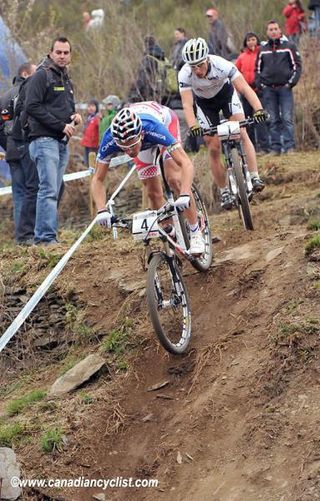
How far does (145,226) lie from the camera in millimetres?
8820

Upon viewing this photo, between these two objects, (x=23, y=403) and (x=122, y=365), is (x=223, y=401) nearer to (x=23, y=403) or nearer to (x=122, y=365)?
(x=122, y=365)

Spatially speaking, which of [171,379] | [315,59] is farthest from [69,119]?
[315,59]

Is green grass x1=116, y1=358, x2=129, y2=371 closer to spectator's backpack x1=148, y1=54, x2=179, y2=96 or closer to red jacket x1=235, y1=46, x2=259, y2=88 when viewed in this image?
red jacket x1=235, y1=46, x2=259, y2=88

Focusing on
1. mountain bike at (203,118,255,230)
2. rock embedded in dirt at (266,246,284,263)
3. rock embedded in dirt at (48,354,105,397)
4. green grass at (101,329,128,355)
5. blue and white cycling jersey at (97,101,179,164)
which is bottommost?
rock embedded in dirt at (48,354,105,397)

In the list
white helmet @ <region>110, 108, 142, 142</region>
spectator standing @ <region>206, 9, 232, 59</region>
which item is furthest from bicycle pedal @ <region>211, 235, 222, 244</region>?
spectator standing @ <region>206, 9, 232, 59</region>

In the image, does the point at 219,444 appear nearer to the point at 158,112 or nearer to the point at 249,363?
the point at 249,363

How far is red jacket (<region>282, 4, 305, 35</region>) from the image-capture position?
1975 centimetres

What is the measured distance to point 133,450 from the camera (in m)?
8.41

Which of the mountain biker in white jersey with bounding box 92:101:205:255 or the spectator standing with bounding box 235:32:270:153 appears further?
the spectator standing with bounding box 235:32:270:153

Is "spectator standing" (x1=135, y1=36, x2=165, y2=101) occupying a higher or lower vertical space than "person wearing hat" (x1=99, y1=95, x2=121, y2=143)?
higher

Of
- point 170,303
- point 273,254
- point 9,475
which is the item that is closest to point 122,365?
point 170,303

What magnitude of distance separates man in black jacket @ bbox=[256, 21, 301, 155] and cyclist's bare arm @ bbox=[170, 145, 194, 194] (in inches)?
261

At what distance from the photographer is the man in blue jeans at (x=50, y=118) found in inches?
458

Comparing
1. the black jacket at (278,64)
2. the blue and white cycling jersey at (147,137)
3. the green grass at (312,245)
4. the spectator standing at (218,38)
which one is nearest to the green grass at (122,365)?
the blue and white cycling jersey at (147,137)
